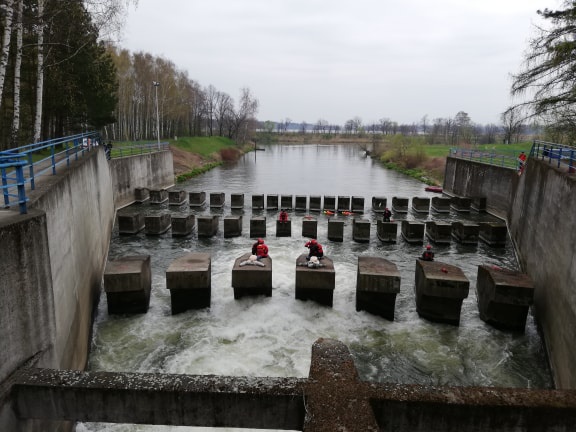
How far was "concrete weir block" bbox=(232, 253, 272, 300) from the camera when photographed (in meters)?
13.9

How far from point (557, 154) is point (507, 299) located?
8.13 m

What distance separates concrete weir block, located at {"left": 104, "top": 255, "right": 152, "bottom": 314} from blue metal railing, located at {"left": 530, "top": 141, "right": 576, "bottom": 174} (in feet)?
48.4

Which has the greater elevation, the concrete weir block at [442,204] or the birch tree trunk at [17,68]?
the birch tree trunk at [17,68]

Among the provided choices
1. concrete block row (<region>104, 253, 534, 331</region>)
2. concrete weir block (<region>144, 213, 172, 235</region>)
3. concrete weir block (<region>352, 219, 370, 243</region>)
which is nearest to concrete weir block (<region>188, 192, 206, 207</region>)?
concrete weir block (<region>144, 213, 172, 235</region>)

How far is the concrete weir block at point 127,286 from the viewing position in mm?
12711

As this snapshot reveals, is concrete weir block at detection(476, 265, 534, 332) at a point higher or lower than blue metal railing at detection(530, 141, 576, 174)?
lower

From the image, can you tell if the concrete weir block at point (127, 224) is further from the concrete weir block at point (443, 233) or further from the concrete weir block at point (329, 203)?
the concrete weir block at point (443, 233)

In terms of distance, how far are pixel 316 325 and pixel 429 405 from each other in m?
7.48

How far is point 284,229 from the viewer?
74.3ft

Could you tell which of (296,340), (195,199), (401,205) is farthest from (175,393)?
(401,205)

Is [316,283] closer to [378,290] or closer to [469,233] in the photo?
[378,290]

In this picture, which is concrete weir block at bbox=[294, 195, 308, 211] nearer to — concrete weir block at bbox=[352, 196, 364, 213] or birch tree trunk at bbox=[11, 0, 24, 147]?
concrete weir block at bbox=[352, 196, 364, 213]

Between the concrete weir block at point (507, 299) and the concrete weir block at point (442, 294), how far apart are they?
0.86 m

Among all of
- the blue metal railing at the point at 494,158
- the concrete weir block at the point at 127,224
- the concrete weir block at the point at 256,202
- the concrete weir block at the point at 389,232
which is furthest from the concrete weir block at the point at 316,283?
the blue metal railing at the point at 494,158
